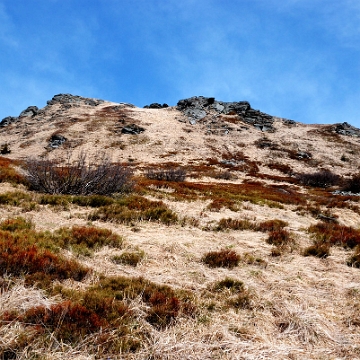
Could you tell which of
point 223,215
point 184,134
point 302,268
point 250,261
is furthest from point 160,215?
point 184,134

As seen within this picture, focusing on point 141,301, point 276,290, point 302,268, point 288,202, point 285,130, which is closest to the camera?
point 141,301

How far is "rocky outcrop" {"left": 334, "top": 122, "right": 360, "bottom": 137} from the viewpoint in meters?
74.3

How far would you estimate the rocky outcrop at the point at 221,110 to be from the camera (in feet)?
260

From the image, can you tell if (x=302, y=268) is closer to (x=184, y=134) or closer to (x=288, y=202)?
(x=288, y=202)

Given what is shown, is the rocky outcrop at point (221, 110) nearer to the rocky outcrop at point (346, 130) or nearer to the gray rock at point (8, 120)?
the rocky outcrop at point (346, 130)

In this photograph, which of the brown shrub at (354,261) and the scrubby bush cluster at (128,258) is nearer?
the scrubby bush cluster at (128,258)

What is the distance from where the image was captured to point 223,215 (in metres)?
12.9

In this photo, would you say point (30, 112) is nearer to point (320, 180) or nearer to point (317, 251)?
point (320, 180)

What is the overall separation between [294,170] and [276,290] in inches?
1871

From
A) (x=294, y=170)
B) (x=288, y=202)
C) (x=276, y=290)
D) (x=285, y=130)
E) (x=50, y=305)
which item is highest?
(x=285, y=130)

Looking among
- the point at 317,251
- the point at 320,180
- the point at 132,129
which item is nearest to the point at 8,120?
the point at 132,129

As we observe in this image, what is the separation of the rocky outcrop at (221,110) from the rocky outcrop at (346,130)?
58.5 ft

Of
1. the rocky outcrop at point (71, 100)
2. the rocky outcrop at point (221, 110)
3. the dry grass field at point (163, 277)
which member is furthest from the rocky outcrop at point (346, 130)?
the rocky outcrop at point (71, 100)

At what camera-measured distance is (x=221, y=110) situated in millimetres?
85688
